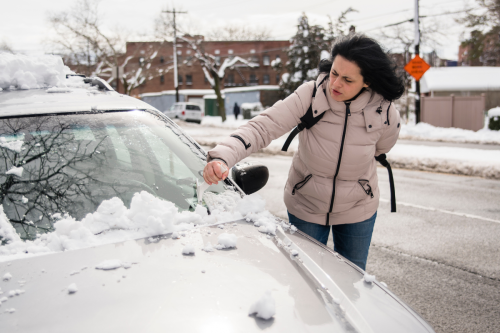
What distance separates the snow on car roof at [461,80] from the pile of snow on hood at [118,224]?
27.5 m

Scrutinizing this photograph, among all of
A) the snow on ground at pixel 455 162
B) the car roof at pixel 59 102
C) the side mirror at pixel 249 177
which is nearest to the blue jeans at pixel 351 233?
the side mirror at pixel 249 177

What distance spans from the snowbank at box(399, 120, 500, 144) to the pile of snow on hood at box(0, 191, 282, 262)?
623 inches

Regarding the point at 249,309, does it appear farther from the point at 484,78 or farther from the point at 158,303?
the point at 484,78

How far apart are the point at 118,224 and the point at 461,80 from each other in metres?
30.4

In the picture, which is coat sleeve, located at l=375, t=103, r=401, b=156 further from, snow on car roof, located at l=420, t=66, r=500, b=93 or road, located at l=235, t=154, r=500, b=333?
snow on car roof, located at l=420, t=66, r=500, b=93

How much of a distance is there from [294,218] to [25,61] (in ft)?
6.44

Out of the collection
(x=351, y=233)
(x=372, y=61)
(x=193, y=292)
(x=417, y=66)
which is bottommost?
(x=351, y=233)

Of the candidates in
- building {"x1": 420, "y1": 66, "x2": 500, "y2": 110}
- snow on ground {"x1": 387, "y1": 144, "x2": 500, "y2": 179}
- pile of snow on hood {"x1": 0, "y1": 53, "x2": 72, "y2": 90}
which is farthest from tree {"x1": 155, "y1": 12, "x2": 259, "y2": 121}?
pile of snow on hood {"x1": 0, "y1": 53, "x2": 72, "y2": 90}

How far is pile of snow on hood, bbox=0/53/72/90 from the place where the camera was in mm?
2514

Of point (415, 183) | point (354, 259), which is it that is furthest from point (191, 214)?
point (415, 183)

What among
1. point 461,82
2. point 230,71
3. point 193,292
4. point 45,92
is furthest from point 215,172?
point 230,71

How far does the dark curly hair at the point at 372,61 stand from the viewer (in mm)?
2053

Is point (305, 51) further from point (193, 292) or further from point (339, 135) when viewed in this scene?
point (193, 292)

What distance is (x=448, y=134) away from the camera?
17672 millimetres
